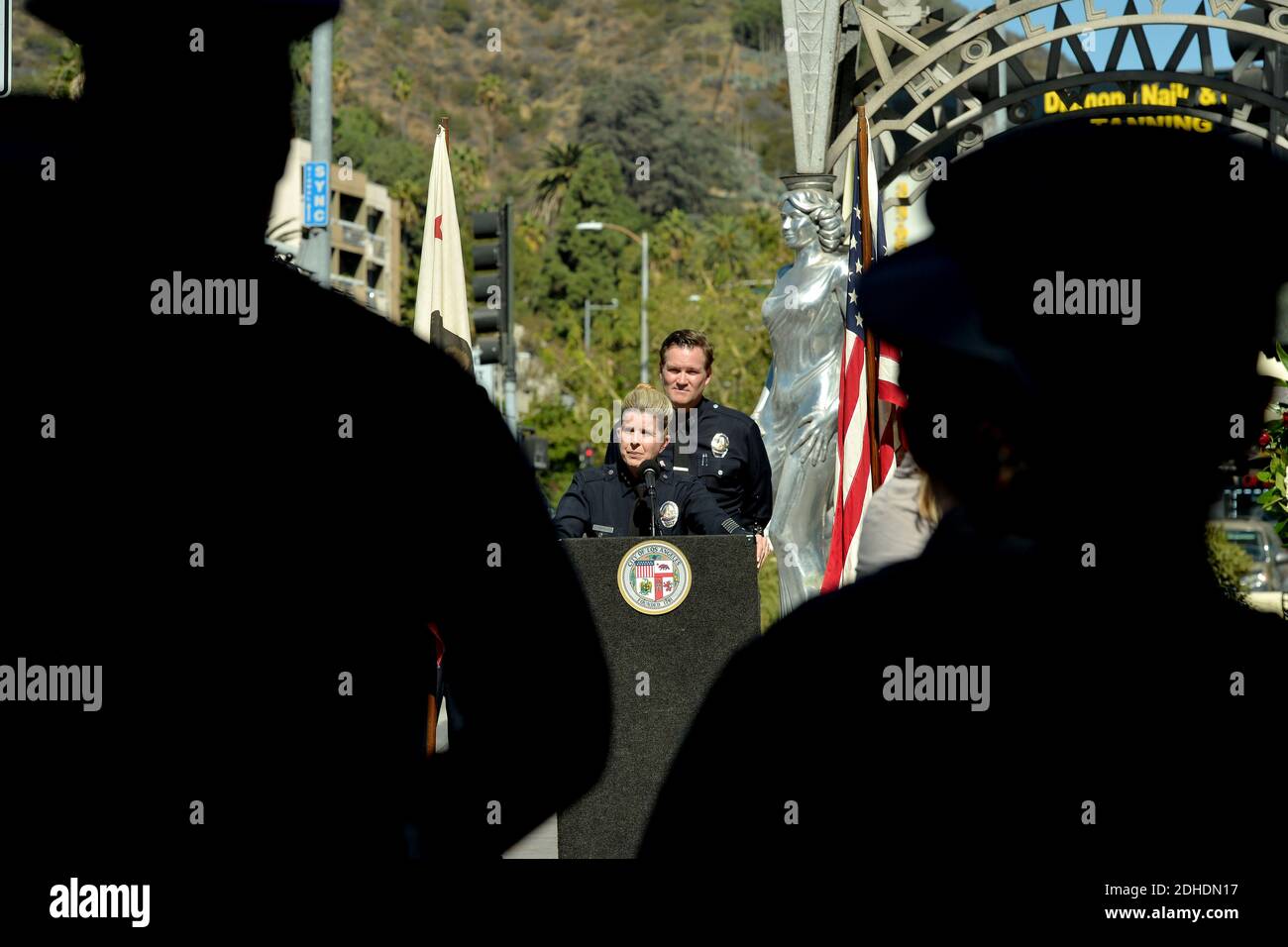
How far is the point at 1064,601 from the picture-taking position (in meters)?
1.21

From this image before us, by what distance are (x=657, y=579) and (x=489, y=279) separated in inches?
334

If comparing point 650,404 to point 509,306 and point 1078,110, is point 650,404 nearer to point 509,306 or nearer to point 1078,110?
point 1078,110

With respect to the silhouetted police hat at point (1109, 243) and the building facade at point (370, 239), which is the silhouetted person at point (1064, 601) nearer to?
the silhouetted police hat at point (1109, 243)

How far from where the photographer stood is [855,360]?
908cm

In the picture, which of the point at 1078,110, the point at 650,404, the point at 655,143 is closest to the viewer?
the point at 650,404

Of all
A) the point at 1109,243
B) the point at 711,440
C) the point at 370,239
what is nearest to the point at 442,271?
the point at 711,440

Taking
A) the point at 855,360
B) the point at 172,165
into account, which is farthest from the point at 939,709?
the point at 855,360

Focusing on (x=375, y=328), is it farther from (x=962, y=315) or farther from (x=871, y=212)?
(x=871, y=212)

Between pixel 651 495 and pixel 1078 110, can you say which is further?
pixel 1078 110

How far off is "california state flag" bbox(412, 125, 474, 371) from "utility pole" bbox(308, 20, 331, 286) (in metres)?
5.52

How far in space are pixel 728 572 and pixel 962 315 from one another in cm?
604

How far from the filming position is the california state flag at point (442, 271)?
365 inches

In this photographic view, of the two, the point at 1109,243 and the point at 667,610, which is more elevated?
the point at 1109,243

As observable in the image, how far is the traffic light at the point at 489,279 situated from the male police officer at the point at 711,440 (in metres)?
5.54
